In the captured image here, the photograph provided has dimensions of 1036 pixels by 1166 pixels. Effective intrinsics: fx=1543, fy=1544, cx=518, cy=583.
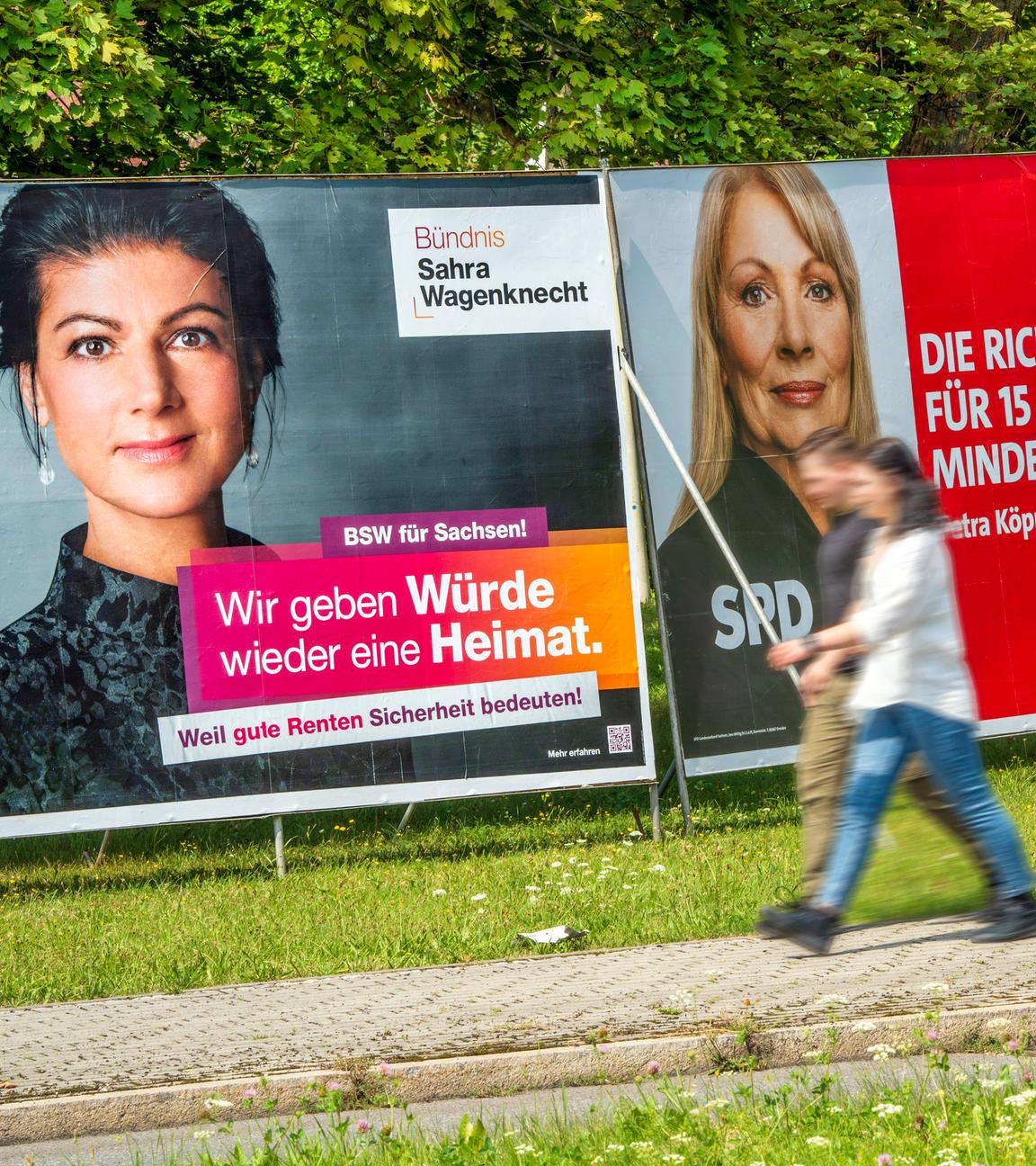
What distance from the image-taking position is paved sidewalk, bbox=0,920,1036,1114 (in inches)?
201

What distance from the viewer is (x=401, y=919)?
7461 millimetres

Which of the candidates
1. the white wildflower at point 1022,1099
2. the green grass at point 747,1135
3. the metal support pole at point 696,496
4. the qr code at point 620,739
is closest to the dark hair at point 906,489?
the green grass at point 747,1135

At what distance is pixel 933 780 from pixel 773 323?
15.8 feet

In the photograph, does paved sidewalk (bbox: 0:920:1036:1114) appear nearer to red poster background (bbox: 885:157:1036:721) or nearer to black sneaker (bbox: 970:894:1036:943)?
black sneaker (bbox: 970:894:1036:943)

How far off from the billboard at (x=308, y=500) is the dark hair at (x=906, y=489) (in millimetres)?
3977

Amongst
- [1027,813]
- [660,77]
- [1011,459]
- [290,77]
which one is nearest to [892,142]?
[660,77]

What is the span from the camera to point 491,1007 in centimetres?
564

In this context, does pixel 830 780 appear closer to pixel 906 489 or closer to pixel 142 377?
pixel 906 489

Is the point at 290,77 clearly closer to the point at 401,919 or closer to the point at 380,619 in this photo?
the point at 380,619

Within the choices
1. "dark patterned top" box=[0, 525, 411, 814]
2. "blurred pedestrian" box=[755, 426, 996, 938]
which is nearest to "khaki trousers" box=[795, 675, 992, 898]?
"blurred pedestrian" box=[755, 426, 996, 938]

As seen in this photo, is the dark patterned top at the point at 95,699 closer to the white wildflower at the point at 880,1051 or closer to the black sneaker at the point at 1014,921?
the black sneaker at the point at 1014,921

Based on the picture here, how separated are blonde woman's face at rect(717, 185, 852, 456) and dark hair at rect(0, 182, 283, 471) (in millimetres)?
2864

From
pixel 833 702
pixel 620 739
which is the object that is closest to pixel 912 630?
pixel 833 702

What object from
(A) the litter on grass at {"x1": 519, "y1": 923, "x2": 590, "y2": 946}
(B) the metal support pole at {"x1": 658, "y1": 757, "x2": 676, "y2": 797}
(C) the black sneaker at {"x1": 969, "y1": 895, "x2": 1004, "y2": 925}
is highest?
(B) the metal support pole at {"x1": 658, "y1": 757, "x2": 676, "y2": 797}
